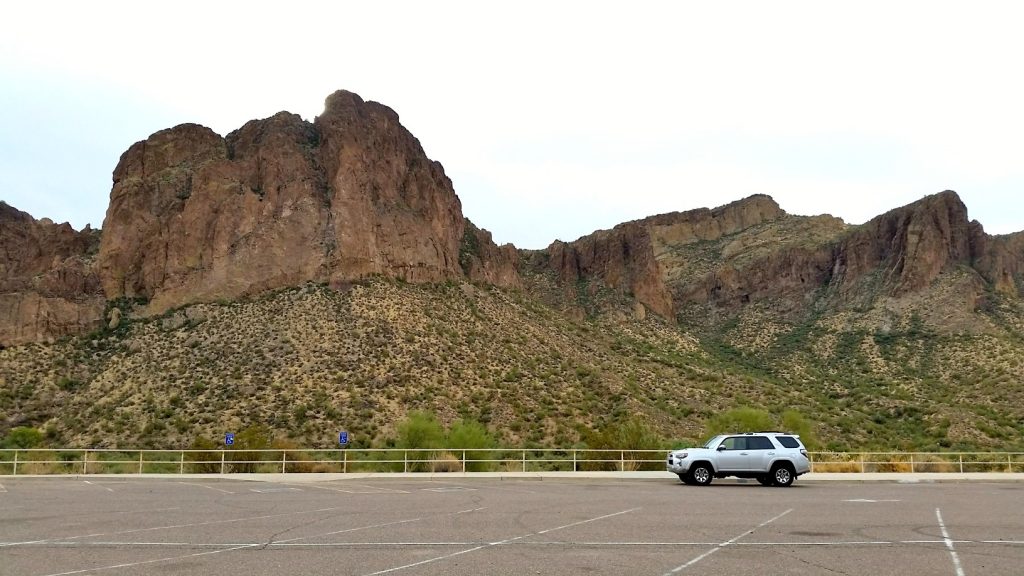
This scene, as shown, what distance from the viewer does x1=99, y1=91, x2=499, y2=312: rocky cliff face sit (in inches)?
2703

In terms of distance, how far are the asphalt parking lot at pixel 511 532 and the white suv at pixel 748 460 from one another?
230 centimetres

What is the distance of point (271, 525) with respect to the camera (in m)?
14.5

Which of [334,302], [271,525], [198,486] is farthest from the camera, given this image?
[334,302]

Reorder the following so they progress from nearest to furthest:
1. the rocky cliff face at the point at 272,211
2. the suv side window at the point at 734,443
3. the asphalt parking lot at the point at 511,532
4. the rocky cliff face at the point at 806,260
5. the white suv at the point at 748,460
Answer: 1. the asphalt parking lot at the point at 511,532
2. the white suv at the point at 748,460
3. the suv side window at the point at 734,443
4. the rocky cliff face at the point at 272,211
5. the rocky cliff face at the point at 806,260

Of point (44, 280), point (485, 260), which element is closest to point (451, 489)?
point (44, 280)

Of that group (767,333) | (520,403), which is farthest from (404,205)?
(767,333)

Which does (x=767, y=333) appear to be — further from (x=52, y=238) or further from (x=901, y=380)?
(x=52, y=238)

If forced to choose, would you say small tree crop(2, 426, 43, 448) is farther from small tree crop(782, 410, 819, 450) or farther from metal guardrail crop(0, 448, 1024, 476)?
small tree crop(782, 410, 819, 450)

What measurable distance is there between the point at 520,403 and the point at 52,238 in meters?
47.8

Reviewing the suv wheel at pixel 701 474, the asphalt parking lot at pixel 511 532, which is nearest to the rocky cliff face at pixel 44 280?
the asphalt parking lot at pixel 511 532

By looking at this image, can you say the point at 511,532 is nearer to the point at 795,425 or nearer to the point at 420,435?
the point at 420,435

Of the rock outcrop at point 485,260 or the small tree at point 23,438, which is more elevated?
the rock outcrop at point 485,260

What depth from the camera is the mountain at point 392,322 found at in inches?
2153

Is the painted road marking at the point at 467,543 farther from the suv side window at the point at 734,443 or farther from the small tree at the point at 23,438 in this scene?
the small tree at the point at 23,438
